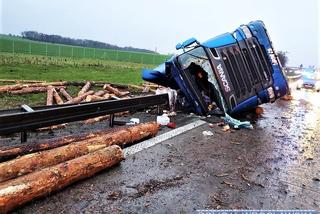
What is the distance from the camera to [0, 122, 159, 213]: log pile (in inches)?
127

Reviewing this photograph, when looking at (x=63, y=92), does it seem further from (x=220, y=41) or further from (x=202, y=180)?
(x=202, y=180)

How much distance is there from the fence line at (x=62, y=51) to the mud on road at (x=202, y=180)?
43490mm

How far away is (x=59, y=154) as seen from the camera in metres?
4.16

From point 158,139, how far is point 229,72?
3.17m

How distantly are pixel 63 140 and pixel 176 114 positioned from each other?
444 cm

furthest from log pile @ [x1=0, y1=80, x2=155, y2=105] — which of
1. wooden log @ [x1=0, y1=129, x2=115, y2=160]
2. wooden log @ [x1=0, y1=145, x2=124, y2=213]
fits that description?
wooden log @ [x1=0, y1=145, x2=124, y2=213]

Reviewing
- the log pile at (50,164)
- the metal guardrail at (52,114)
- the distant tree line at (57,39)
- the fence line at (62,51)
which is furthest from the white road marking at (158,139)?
the distant tree line at (57,39)

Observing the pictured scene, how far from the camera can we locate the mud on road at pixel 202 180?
11.6 ft

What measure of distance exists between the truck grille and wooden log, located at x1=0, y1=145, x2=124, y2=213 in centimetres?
487

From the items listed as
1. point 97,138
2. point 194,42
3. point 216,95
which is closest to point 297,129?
point 216,95

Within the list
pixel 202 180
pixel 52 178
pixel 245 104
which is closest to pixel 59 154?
pixel 52 178

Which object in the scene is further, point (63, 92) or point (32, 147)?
point (63, 92)

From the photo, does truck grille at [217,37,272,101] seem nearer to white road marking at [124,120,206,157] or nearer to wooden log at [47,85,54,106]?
white road marking at [124,120,206,157]

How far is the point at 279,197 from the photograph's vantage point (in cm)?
404
